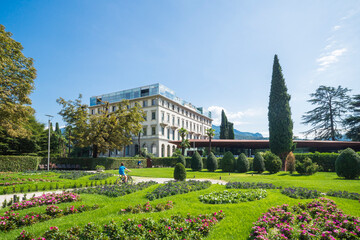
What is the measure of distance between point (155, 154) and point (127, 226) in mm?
49974

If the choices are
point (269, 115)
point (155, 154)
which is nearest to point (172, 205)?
point (269, 115)

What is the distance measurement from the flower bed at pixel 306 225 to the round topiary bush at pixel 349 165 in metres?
12.1

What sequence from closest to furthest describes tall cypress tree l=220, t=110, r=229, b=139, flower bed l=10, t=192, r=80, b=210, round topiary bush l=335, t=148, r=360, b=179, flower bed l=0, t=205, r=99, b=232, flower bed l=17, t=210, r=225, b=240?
flower bed l=17, t=210, r=225, b=240 → flower bed l=0, t=205, r=99, b=232 → flower bed l=10, t=192, r=80, b=210 → round topiary bush l=335, t=148, r=360, b=179 → tall cypress tree l=220, t=110, r=229, b=139

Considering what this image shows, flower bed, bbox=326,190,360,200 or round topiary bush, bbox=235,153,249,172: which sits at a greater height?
flower bed, bbox=326,190,360,200

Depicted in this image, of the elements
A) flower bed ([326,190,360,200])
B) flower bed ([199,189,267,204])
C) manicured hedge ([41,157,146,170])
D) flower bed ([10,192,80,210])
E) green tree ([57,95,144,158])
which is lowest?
manicured hedge ([41,157,146,170])

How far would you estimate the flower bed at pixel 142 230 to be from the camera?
539 cm

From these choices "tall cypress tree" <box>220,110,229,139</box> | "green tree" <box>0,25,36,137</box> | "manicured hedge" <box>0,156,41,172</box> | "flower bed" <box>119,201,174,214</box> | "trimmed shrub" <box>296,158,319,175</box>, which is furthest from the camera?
"tall cypress tree" <box>220,110,229,139</box>

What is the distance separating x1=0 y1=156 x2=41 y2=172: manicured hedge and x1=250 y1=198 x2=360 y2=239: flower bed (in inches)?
Result: 1139

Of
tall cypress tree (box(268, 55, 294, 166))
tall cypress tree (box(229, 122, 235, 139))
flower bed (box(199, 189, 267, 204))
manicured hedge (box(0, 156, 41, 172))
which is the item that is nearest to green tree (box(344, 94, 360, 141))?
tall cypress tree (box(268, 55, 294, 166))

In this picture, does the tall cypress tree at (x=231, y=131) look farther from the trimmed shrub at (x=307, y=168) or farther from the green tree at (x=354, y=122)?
the trimmed shrub at (x=307, y=168)

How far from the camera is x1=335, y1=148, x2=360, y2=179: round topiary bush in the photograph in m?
16.4

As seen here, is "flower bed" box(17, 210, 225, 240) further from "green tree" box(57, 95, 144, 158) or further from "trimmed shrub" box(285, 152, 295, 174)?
"green tree" box(57, 95, 144, 158)

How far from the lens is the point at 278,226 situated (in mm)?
5742

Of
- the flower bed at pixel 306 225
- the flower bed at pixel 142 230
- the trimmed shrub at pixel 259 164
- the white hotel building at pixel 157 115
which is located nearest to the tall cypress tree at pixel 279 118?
the trimmed shrub at pixel 259 164
